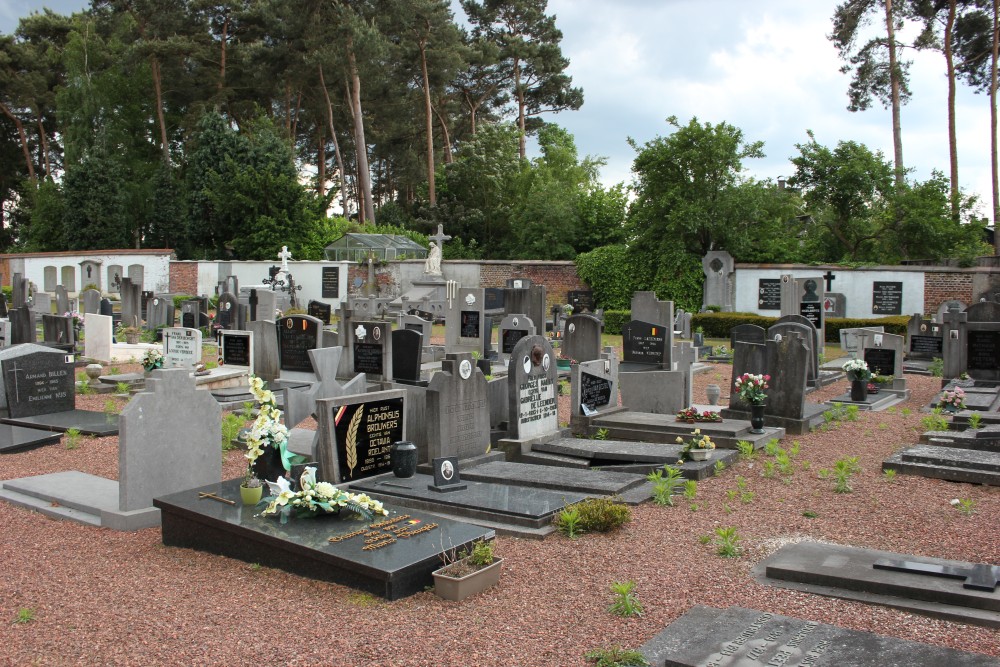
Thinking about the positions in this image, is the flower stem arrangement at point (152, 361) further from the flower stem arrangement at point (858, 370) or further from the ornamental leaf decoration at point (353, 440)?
the flower stem arrangement at point (858, 370)

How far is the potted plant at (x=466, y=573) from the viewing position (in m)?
5.35

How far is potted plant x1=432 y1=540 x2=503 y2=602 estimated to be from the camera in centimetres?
535

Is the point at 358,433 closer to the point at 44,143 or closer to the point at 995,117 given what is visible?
the point at 995,117

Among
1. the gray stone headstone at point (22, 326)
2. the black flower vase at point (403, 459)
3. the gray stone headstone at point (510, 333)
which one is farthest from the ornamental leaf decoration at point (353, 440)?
the gray stone headstone at point (22, 326)

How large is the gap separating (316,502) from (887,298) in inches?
996

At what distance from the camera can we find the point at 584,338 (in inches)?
586

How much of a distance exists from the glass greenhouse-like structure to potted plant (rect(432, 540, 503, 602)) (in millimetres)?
31579

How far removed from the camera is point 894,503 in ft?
25.1

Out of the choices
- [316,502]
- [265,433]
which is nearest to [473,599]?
[316,502]

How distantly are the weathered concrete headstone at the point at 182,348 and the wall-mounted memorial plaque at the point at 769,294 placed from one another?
2007 cm

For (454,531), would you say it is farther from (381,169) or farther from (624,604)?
(381,169)

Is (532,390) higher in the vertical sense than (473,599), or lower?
higher

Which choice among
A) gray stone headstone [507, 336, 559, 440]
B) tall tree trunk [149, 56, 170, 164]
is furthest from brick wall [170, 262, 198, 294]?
gray stone headstone [507, 336, 559, 440]

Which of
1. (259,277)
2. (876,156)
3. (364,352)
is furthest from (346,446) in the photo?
(259,277)
